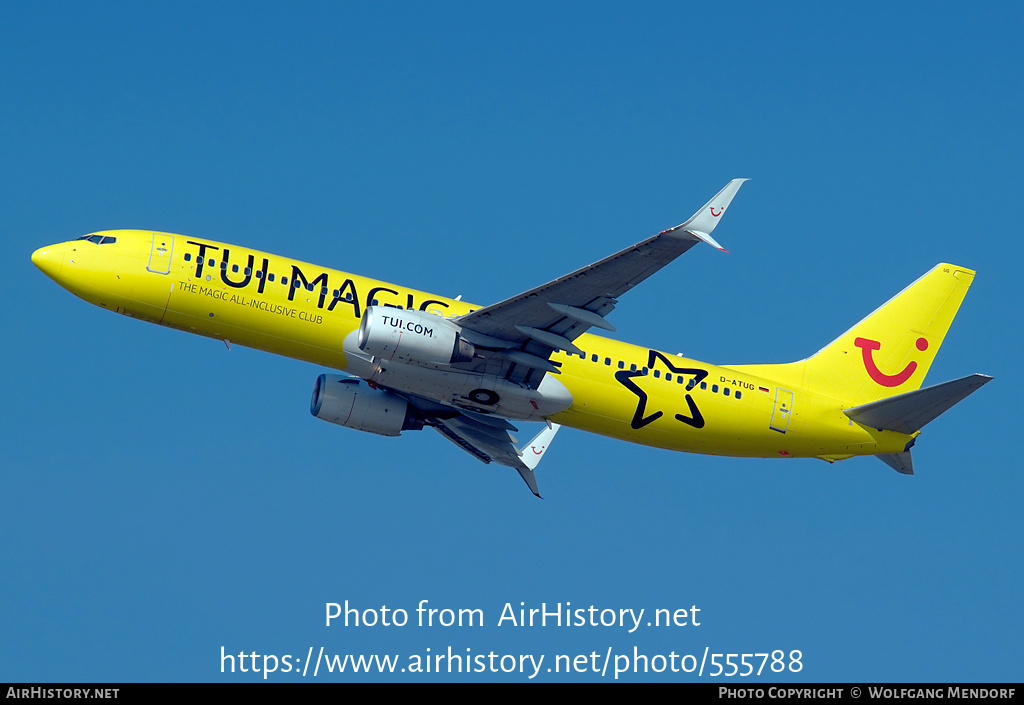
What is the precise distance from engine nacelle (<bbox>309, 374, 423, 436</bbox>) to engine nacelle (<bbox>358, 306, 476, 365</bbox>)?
18.5 ft

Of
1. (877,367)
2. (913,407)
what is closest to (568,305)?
(913,407)

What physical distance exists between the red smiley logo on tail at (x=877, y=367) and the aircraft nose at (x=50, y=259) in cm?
3061

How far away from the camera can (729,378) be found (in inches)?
1804

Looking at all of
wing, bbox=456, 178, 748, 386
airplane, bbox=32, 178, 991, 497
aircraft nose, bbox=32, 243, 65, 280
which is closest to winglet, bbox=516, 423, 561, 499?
airplane, bbox=32, 178, 991, 497

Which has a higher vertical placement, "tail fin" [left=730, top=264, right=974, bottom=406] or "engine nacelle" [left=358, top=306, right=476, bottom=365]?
"tail fin" [left=730, top=264, right=974, bottom=406]

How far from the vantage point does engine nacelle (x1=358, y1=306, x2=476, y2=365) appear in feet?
131

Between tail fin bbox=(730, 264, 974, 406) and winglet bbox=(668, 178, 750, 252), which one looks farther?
tail fin bbox=(730, 264, 974, 406)

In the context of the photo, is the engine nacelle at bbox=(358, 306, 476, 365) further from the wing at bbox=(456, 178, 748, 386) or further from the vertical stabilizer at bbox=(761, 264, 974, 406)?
the vertical stabilizer at bbox=(761, 264, 974, 406)

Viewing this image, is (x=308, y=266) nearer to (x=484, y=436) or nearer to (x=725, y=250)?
(x=484, y=436)

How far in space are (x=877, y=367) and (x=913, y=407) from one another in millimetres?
4538

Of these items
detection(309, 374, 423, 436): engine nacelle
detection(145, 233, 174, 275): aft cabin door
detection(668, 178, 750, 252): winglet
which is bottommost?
detection(309, 374, 423, 436): engine nacelle

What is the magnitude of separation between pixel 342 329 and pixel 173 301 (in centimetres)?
590

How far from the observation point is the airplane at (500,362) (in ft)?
133

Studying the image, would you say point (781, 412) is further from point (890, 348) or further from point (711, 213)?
point (711, 213)
